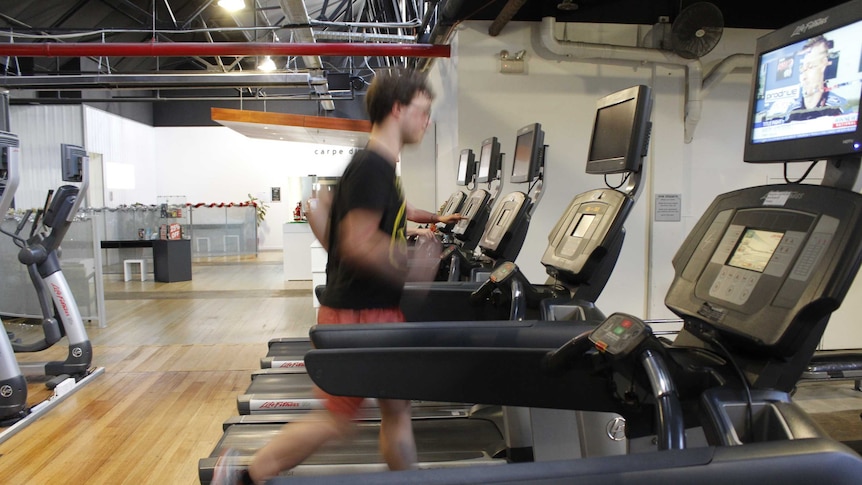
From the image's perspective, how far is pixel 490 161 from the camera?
381 centimetres

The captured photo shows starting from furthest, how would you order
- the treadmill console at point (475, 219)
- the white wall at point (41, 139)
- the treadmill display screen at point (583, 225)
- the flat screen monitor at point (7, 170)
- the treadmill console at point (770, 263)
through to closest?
the white wall at point (41, 139) → the treadmill console at point (475, 219) → the flat screen monitor at point (7, 170) → the treadmill display screen at point (583, 225) → the treadmill console at point (770, 263)

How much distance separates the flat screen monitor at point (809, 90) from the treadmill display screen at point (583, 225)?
765 mm

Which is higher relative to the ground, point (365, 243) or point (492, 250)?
point (365, 243)

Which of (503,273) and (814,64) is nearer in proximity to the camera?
(814,64)

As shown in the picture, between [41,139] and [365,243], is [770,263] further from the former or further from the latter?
[41,139]

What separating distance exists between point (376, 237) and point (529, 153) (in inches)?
66.6

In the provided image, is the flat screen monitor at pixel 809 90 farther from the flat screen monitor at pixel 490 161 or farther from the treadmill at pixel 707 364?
the flat screen monitor at pixel 490 161

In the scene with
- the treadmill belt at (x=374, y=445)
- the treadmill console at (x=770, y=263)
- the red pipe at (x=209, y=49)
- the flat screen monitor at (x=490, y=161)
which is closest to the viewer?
the treadmill console at (x=770, y=263)

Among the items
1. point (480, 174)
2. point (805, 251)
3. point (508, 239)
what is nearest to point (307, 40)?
point (480, 174)

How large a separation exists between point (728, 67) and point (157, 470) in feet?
15.9

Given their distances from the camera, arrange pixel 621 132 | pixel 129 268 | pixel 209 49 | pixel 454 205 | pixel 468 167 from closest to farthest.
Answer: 1. pixel 621 132
2. pixel 468 167
3. pixel 454 205
4. pixel 209 49
5. pixel 129 268

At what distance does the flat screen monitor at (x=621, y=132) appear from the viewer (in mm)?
1989

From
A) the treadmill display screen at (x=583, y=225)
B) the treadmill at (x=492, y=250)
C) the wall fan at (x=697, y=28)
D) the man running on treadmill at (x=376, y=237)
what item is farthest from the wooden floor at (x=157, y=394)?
the wall fan at (x=697, y=28)

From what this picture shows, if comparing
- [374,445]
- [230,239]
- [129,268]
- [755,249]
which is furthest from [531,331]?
[230,239]
